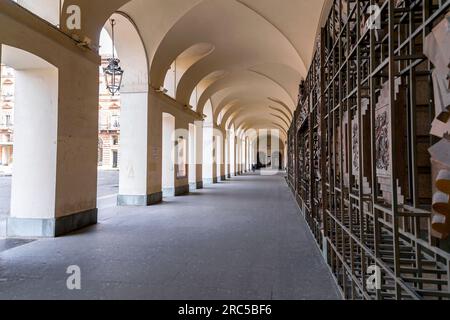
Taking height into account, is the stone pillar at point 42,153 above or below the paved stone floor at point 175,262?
above

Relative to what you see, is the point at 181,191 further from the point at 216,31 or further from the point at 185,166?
the point at 216,31

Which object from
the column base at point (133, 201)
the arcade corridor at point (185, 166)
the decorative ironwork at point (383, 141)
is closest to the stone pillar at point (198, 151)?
the arcade corridor at point (185, 166)

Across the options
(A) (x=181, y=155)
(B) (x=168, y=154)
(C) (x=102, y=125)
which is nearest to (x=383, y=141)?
(B) (x=168, y=154)

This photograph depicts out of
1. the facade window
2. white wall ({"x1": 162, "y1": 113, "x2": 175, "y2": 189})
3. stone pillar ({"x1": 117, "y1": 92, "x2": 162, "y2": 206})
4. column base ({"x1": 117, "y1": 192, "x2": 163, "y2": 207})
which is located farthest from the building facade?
column base ({"x1": 117, "y1": 192, "x2": 163, "y2": 207})

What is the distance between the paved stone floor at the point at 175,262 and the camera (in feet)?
9.66

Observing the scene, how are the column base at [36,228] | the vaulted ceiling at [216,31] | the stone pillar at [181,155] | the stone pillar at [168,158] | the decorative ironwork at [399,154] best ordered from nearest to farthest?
the decorative ironwork at [399,154] → the column base at [36,228] → the vaulted ceiling at [216,31] → the stone pillar at [168,158] → the stone pillar at [181,155]

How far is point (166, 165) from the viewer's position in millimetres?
11625

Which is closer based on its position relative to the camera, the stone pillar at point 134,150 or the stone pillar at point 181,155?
the stone pillar at point 134,150

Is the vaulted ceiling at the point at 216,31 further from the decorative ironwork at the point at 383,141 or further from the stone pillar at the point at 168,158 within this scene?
the decorative ironwork at the point at 383,141

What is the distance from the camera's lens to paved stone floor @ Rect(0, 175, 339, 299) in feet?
9.66

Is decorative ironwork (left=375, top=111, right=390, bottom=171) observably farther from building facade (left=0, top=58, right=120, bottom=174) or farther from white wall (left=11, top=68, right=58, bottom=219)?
building facade (left=0, top=58, right=120, bottom=174)
